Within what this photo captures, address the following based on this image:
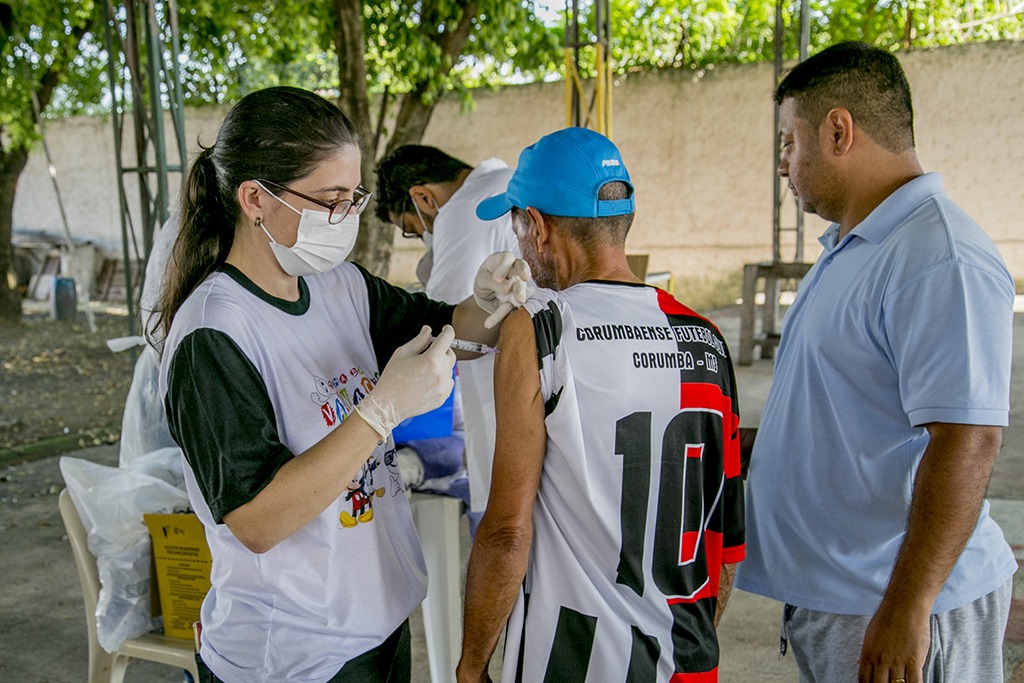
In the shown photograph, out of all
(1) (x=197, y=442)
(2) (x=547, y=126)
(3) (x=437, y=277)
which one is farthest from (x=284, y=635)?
(2) (x=547, y=126)

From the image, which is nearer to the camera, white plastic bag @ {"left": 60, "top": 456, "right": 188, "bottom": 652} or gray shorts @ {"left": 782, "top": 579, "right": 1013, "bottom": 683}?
gray shorts @ {"left": 782, "top": 579, "right": 1013, "bottom": 683}

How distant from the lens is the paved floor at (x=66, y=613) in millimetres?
2914

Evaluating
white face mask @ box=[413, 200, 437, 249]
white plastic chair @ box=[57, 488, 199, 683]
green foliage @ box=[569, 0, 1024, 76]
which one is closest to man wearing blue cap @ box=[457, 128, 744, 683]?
white plastic chair @ box=[57, 488, 199, 683]

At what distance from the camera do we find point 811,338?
4.82 ft

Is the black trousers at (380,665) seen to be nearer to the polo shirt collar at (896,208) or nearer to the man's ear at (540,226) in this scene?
the man's ear at (540,226)

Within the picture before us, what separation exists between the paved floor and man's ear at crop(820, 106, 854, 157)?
1932 millimetres

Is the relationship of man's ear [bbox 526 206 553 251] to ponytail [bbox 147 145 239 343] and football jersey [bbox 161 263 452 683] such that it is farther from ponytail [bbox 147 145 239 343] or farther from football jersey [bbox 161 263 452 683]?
ponytail [bbox 147 145 239 343]

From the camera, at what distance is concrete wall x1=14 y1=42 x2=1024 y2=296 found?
32.4 ft

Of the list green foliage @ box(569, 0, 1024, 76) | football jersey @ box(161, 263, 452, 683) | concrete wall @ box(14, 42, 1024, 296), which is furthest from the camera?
green foliage @ box(569, 0, 1024, 76)

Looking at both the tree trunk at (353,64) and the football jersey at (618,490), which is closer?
the football jersey at (618,490)

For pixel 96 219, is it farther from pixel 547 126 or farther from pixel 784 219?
pixel 784 219

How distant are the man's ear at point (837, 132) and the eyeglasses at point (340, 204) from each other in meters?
0.81

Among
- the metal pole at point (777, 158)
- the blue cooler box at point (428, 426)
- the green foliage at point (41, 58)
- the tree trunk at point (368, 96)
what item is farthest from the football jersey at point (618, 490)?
the green foliage at point (41, 58)

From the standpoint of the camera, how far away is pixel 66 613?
3.40 m
